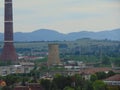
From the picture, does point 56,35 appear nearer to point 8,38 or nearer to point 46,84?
point 8,38

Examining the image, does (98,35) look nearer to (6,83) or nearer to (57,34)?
(57,34)

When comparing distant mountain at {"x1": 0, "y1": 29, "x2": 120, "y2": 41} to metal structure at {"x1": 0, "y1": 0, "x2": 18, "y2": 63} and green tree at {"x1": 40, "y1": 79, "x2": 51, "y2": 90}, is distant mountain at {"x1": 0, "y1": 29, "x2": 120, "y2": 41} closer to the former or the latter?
metal structure at {"x1": 0, "y1": 0, "x2": 18, "y2": 63}

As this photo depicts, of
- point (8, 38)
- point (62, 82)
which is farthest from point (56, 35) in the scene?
point (62, 82)

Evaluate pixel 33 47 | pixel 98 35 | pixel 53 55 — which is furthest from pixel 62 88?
pixel 98 35

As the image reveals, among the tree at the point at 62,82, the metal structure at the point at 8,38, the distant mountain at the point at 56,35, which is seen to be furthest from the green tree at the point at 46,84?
the distant mountain at the point at 56,35

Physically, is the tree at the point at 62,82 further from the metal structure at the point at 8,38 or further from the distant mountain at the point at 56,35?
the distant mountain at the point at 56,35

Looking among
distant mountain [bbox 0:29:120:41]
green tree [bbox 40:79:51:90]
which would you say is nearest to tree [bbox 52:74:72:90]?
green tree [bbox 40:79:51:90]

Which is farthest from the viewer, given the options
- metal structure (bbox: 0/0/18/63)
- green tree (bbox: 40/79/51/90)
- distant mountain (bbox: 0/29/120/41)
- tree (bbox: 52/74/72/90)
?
distant mountain (bbox: 0/29/120/41)

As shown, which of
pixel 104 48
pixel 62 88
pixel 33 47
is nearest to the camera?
pixel 62 88
